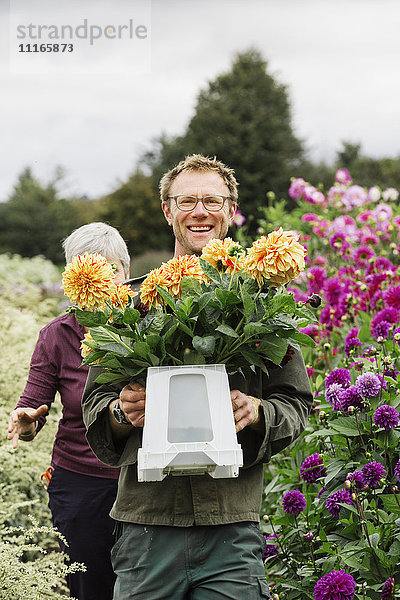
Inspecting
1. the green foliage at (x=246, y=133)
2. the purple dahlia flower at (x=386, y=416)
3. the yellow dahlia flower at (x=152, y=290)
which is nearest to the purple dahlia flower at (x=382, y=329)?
the purple dahlia flower at (x=386, y=416)

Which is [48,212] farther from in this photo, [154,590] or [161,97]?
[154,590]

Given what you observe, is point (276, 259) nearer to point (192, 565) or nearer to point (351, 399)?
point (192, 565)

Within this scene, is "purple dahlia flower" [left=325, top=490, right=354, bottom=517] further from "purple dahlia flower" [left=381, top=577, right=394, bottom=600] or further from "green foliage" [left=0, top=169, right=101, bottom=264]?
"green foliage" [left=0, top=169, right=101, bottom=264]

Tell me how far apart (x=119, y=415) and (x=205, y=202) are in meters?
0.85

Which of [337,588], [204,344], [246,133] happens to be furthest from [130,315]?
[246,133]

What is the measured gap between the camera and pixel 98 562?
122 inches

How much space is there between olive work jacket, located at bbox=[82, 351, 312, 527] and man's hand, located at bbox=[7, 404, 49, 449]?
59cm

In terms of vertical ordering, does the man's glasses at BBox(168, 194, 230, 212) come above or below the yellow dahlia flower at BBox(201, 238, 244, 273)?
above

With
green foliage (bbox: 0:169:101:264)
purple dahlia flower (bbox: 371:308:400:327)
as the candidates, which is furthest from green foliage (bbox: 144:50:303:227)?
purple dahlia flower (bbox: 371:308:400:327)

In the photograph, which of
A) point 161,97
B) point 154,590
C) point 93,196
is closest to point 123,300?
point 154,590

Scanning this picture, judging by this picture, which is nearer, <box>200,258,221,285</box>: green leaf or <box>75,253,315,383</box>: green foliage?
<box>75,253,315,383</box>: green foliage

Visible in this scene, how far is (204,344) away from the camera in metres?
1.80

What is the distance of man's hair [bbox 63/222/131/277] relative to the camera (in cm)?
330

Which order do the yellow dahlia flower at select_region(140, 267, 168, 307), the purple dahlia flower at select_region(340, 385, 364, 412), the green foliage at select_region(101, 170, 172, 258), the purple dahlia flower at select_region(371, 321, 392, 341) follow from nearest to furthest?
the yellow dahlia flower at select_region(140, 267, 168, 307)
the purple dahlia flower at select_region(340, 385, 364, 412)
the purple dahlia flower at select_region(371, 321, 392, 341)
the green foliage at select_region(101, 170, 172, 258)
